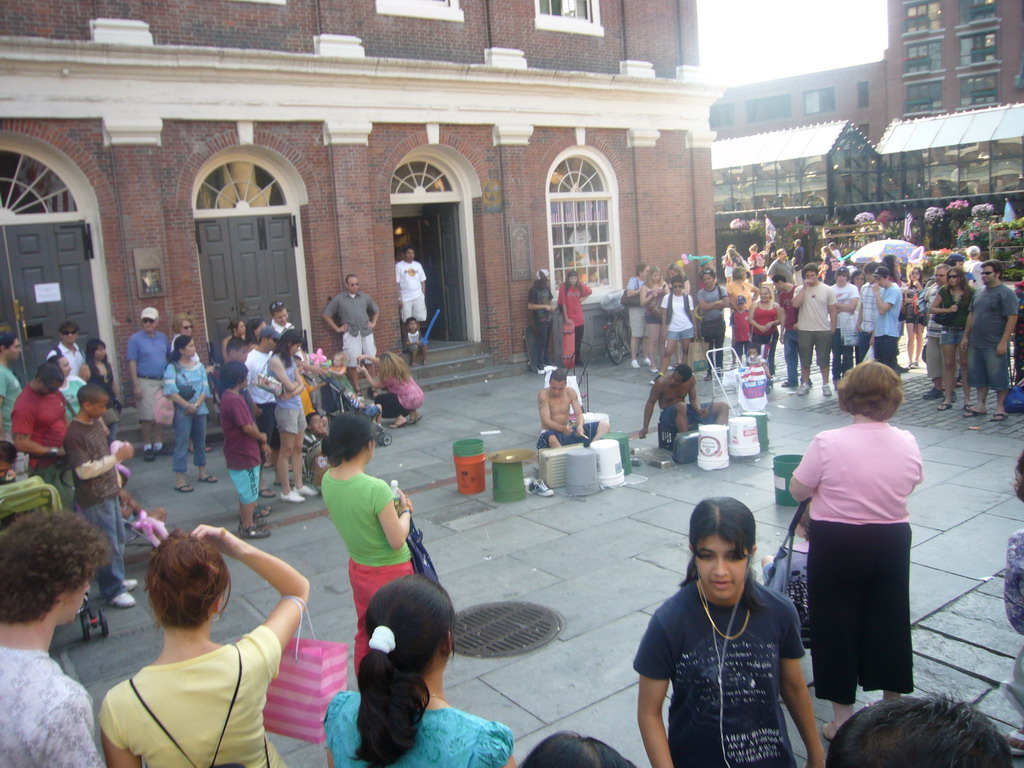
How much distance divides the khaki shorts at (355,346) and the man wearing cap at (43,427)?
6.89 metres

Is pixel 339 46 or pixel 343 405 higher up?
pixel 339 46

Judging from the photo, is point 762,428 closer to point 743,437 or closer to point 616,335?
point 743,437

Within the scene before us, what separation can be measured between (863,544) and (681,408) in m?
6.28

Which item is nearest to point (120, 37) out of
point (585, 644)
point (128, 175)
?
point (128, 175)

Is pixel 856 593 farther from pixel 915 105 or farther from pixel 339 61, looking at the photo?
pixel 915 105

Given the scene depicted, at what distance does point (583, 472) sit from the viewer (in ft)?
30.3

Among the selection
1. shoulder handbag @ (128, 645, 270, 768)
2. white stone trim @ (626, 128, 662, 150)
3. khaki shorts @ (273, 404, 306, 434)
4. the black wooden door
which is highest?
white stone trim @ (626, 128, 662, 150)

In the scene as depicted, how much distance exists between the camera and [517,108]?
16234 millimetres

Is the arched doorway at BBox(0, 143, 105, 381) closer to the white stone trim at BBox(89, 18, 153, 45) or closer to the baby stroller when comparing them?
the white stone trim at BBox(89, 18, 153, 45)

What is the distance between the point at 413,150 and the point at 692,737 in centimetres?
1344

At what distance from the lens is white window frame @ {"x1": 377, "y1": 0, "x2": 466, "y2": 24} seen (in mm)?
14578

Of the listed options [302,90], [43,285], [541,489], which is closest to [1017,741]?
[541,489]

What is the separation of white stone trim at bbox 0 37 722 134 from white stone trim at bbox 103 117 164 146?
0.32 feet

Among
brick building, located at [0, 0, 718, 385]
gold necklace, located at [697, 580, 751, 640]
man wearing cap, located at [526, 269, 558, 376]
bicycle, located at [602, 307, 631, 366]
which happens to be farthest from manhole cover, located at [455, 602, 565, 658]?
bicycle, located at [602, 307, 631, 366]
